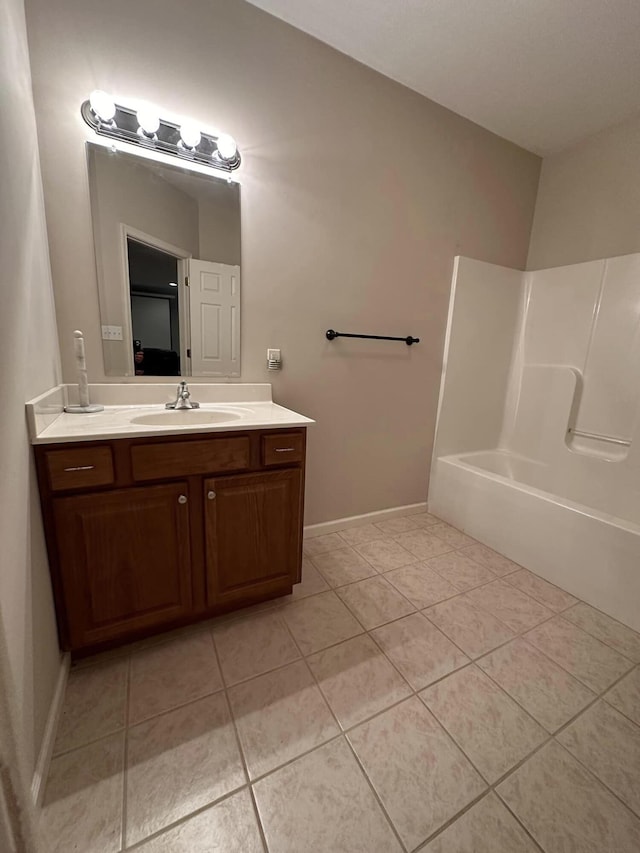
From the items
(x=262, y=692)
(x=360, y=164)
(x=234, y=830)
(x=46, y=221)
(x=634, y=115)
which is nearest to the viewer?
(x=234, y=830)

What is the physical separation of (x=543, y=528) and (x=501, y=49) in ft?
7.35

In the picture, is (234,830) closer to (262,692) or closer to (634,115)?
(262,692)

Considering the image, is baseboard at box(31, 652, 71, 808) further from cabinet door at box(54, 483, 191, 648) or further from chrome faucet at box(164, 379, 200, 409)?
chrome faucet at box(164, 379, 200, 409)

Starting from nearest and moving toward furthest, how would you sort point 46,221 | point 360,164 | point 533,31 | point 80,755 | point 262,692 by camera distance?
point 80,755
point 262,692
point 46,221
point 533,31
point 360,164

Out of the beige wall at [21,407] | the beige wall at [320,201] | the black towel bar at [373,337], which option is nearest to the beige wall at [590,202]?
the beige wall at [320,201]

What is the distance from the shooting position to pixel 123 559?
112cm

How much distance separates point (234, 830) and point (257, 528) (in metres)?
0.76

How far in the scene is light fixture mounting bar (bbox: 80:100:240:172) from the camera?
4.11ft

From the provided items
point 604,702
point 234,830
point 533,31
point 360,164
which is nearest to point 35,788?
point 234,830

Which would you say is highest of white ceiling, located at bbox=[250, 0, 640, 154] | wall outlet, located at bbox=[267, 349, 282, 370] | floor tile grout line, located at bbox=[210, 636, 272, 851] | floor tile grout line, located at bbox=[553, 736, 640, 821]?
Answer: white ceiling, located at bbox=[250, 0, 640, 154]

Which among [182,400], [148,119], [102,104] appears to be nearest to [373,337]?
[182,400]

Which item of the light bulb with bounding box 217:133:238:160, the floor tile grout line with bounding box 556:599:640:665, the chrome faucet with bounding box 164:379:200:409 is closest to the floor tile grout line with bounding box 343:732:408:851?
the floor tile grout line with bounding box 556:599:640:665

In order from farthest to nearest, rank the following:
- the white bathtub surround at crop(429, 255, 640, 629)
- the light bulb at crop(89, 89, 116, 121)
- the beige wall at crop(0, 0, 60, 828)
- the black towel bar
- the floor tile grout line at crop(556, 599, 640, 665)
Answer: the black towel bar → the white bathtub surround at crop(429, 255, 640, 629) → the floor tile grout line at crop(556, 599, 640, 665) → the light bulb at crop(89, 89, 116, 121) → the beige wall at crop(0, 0, 60, 828)

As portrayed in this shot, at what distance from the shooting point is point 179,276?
4.81 ft
